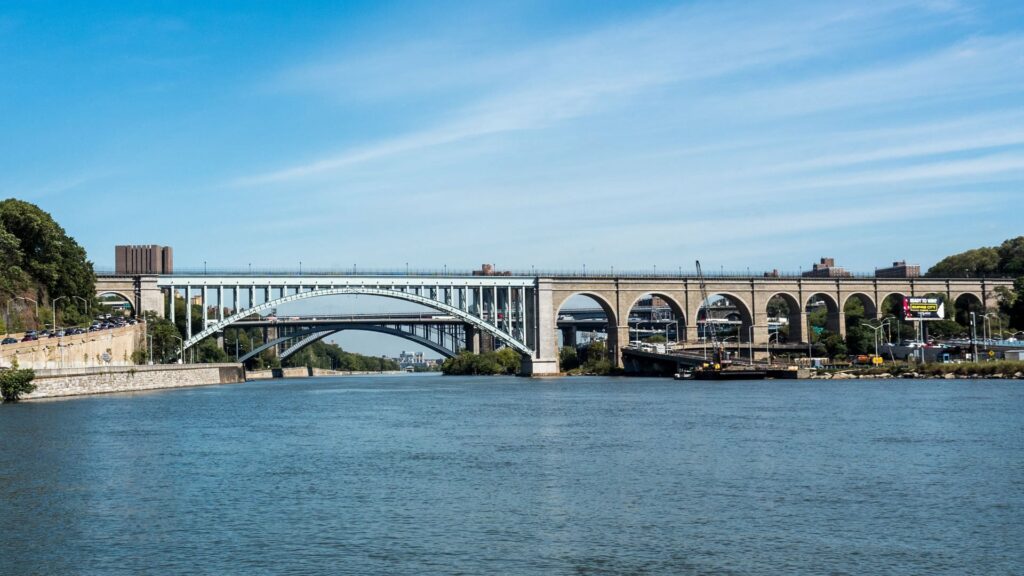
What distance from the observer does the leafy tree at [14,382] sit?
61094mm

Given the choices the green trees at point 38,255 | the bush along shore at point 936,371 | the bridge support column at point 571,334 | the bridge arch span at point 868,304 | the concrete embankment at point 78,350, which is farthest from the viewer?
the bridge support column at point 571,334

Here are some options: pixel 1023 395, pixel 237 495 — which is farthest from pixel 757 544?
pixel 1023 395

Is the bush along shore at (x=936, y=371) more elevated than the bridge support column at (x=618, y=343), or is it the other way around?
the bridge support column at (x=618, y=343)

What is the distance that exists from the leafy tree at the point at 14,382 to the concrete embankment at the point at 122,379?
112cm

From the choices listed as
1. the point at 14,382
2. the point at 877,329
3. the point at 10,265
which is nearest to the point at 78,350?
the point at 10,265

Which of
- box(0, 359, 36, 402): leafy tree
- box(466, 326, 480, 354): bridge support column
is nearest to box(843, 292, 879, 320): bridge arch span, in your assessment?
box(466, 326, 480, 354): bridge support column

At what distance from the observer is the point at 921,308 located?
11912cm

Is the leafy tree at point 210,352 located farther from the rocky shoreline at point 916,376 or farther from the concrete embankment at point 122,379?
the rocky shoreline at point 916,376

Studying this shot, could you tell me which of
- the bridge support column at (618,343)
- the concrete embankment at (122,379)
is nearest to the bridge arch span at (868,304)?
the bridge support column at (618,343)

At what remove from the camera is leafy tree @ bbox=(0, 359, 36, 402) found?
Result: 61.1 m

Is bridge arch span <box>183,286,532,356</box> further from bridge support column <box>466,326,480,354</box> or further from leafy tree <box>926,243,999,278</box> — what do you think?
leafy tree <box>926,243,999,278</box>

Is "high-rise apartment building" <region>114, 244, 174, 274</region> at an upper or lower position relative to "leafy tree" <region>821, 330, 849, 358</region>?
upper

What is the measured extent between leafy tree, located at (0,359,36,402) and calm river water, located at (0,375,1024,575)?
923cm

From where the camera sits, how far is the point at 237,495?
2845cm
